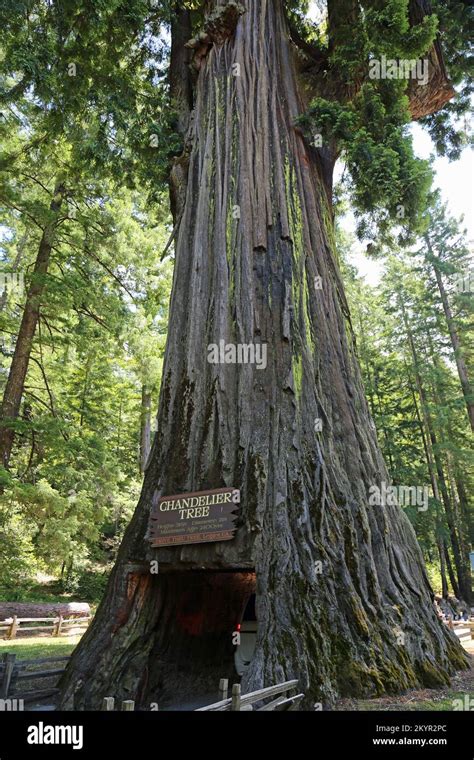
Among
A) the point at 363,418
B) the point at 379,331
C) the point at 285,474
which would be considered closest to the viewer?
the point at 285,474

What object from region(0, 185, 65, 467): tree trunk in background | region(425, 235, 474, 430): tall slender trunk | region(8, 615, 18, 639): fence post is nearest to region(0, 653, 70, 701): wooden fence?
region(0, 185, 65, 467): tree trunk in background

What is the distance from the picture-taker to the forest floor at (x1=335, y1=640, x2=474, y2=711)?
15.5 ft

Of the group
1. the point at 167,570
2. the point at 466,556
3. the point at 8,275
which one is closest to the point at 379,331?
the point at 466,556

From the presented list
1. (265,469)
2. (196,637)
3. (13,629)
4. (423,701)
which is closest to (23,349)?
(13,629)

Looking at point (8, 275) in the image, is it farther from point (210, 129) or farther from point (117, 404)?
point (117, 404)

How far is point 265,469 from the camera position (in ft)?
20.2

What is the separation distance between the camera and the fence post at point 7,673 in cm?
616

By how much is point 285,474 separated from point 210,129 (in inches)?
235

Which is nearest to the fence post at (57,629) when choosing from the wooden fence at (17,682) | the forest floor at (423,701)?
the wooden fence at (17,682)

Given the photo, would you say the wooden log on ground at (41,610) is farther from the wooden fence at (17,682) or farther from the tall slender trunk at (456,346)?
the tall slender trunk at (456,346)

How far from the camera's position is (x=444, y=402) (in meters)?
26.0

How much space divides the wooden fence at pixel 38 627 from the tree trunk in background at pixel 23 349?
15.6 feet

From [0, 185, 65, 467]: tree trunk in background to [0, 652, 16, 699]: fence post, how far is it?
6.98m

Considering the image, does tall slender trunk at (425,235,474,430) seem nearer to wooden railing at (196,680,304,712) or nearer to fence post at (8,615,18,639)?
fence post at (8,615,18,639)
